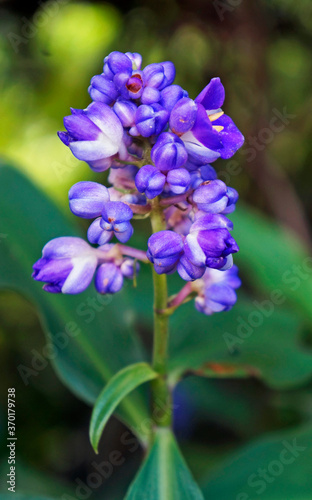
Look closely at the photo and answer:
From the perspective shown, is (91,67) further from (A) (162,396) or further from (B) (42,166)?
(A) (162,396)

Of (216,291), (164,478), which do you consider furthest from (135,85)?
(164,478)

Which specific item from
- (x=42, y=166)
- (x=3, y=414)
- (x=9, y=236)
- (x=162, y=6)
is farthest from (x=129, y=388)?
(x=162, y=6)

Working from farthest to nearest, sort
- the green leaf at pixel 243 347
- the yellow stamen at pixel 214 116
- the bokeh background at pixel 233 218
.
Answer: the bokeh background at pixel 233 218
the green leaf at pixel 243 347
the yellow stamen at pixel 214 116

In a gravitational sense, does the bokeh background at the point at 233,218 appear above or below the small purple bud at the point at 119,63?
below

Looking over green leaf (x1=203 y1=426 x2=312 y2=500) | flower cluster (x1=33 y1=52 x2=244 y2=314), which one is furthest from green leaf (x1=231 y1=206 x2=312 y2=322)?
flower cluster (x1=33 y1=52 x2=244 y2=314)

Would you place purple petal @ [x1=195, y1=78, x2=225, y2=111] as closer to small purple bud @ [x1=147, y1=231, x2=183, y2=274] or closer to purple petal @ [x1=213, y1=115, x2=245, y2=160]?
Answer: purple petal @ [x1=213, y1=115, x2=245, y2=160]

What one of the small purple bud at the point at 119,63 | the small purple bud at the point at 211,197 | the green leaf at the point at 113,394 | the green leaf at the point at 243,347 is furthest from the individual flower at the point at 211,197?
the green leaf at the point at 243,347

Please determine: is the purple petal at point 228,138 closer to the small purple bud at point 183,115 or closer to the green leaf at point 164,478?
the small purple bud at point 183,115

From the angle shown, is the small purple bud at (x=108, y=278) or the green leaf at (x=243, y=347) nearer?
the small purple bud at (x=108, y=278)
